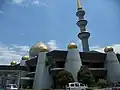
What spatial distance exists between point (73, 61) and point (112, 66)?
11.9 metres

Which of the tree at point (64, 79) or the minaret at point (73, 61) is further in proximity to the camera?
the minaret at point (73, 61)

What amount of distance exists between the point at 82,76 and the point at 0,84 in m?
39.6

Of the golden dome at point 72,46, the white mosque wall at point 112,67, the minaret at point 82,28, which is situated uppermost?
the minaret at point 82,28

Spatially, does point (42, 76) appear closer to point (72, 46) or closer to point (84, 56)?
point (72, 46)

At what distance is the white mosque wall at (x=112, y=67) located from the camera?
64.3m

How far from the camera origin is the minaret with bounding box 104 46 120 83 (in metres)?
64.3

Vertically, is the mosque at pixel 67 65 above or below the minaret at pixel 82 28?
below

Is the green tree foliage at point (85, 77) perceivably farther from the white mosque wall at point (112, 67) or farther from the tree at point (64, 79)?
the white mosque wall at point (112, 67)

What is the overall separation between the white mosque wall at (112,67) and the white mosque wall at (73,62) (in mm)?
9486

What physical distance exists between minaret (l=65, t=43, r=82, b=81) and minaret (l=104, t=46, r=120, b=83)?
9423 millimetres

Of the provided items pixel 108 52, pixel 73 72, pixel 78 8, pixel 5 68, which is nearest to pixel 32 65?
pixel 5 68

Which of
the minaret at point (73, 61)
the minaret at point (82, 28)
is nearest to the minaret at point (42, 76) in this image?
the minaret at point (73, 61)

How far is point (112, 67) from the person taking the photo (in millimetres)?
65125

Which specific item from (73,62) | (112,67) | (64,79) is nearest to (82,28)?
(112,67)
